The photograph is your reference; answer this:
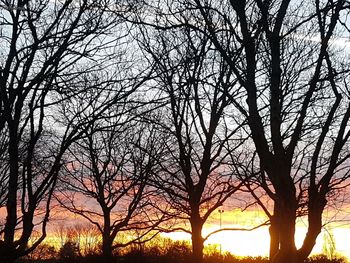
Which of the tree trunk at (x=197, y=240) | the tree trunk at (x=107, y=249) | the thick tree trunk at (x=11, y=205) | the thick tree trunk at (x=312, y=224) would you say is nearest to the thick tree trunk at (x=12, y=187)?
the thick tree trunk at (x=11, y=205)

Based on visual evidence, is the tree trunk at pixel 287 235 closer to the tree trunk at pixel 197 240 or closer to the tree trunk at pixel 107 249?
the tree trunk at pixel 197 240

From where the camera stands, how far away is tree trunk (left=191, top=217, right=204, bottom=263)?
16.2m

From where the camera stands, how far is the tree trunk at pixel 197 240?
16.2 meters

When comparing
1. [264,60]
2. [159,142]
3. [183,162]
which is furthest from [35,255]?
[264,60]

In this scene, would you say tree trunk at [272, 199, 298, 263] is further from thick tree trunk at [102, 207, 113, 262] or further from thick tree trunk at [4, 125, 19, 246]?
thick tree trunk at [102, 207, 113, 262]

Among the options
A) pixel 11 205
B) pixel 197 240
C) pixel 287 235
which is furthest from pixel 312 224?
pixel 197 240

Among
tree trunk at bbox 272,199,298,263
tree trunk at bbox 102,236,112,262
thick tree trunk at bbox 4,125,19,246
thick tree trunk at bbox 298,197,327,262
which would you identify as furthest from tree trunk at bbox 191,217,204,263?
thick tree trunk at bbox 4,125,19,246

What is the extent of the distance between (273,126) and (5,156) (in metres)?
20.5

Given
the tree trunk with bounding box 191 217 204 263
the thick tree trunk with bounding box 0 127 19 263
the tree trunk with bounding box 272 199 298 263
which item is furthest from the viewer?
the tree trunk with bounding box 191 217 204 263

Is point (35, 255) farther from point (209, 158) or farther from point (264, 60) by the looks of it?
point (264, 60)

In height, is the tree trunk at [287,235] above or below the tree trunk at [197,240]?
below

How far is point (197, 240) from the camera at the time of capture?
646 inches

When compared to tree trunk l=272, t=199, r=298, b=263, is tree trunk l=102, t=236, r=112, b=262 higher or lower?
higher

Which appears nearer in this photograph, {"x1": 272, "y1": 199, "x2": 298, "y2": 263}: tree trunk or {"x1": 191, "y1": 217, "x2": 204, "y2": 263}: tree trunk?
{"x1": 272, "y1": 199, "x2": 298, "y2": 263}: tree trunk
